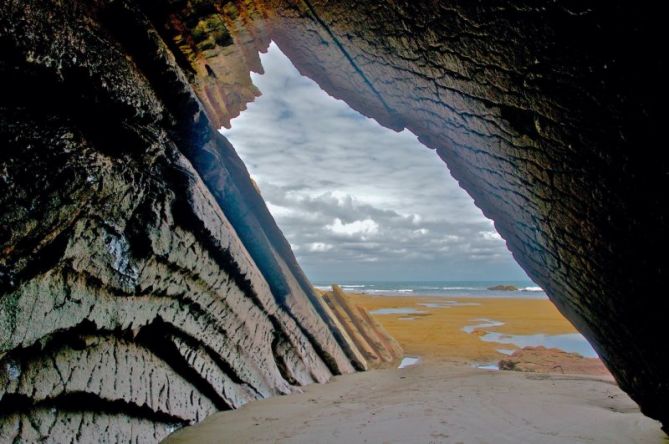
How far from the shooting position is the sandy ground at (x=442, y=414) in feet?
7.09

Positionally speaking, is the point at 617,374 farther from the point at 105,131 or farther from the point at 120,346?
the point at 105,131

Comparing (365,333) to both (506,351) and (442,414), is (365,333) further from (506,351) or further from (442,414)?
(442,414)

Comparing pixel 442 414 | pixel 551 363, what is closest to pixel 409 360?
pixel 551 363

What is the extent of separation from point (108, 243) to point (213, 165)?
1.31 m

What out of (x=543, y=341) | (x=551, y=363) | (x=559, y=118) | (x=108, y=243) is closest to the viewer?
(x=559, y=118)

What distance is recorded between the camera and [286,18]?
2.26 meters

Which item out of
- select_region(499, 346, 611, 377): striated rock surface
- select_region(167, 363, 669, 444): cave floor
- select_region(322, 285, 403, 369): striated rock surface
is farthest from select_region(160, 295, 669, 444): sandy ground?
select_region(322, 285, 403, 369): striated rock surface

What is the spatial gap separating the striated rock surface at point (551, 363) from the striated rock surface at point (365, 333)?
215cm

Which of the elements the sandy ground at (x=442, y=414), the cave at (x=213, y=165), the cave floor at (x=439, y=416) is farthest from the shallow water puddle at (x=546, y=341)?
the cave at (x=213, y=165)

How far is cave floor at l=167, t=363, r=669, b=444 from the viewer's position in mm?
2152

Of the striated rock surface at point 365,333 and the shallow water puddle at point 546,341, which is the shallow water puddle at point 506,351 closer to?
the shallow water puddle at point 546,341

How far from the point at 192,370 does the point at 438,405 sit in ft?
6.42

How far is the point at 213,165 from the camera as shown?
296 cm

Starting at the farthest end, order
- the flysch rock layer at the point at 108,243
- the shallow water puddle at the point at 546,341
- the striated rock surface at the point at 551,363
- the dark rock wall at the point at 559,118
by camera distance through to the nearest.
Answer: the shallow water puddle at the point at 546,341 → the striated rock surface at the point at 551,363 → the flysch rock layer at the point at 108,243 → the dark rock wall at the point at 559,118
